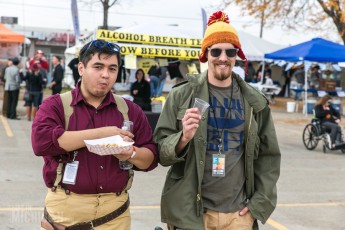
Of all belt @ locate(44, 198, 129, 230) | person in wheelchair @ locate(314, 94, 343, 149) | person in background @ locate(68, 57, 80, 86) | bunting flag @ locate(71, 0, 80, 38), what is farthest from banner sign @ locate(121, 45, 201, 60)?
belt @ locate(44, 198, 129, 230)

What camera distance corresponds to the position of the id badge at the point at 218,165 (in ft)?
10.1

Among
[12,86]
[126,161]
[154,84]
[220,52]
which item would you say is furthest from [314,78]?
[126,161]

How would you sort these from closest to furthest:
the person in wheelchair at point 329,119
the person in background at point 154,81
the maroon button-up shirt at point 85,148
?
the maroon button-up shirt at point 85,148 < the person in wheelchair at point 329,119 < the person in background at point 154,81

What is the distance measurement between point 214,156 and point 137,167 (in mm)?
481

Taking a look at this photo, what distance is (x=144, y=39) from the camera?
1316 centimetres

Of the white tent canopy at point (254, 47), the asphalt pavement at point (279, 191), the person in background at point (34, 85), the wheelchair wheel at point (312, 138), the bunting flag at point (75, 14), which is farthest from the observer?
the white tent canopy at point (254, 47)

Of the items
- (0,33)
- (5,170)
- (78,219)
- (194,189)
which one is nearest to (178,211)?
(194,189)

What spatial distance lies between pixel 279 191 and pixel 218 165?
530 centimetres

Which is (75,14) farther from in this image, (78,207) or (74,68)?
(78,207)

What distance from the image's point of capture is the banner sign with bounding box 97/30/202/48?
1265 centimetres

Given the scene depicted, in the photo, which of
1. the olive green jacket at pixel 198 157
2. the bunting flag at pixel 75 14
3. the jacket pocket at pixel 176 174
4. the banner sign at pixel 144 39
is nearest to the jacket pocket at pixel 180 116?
the olive green jacket at pixel 198 157

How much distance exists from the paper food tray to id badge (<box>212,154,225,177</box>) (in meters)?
0.66

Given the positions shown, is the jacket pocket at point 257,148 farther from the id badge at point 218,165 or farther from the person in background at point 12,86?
the person in background at point 12,86

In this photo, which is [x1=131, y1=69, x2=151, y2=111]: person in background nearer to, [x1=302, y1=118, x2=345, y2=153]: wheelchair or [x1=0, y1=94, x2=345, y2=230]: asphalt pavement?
[x1=0, y1=94, x2=345, y2=230]: asphalt pavement
